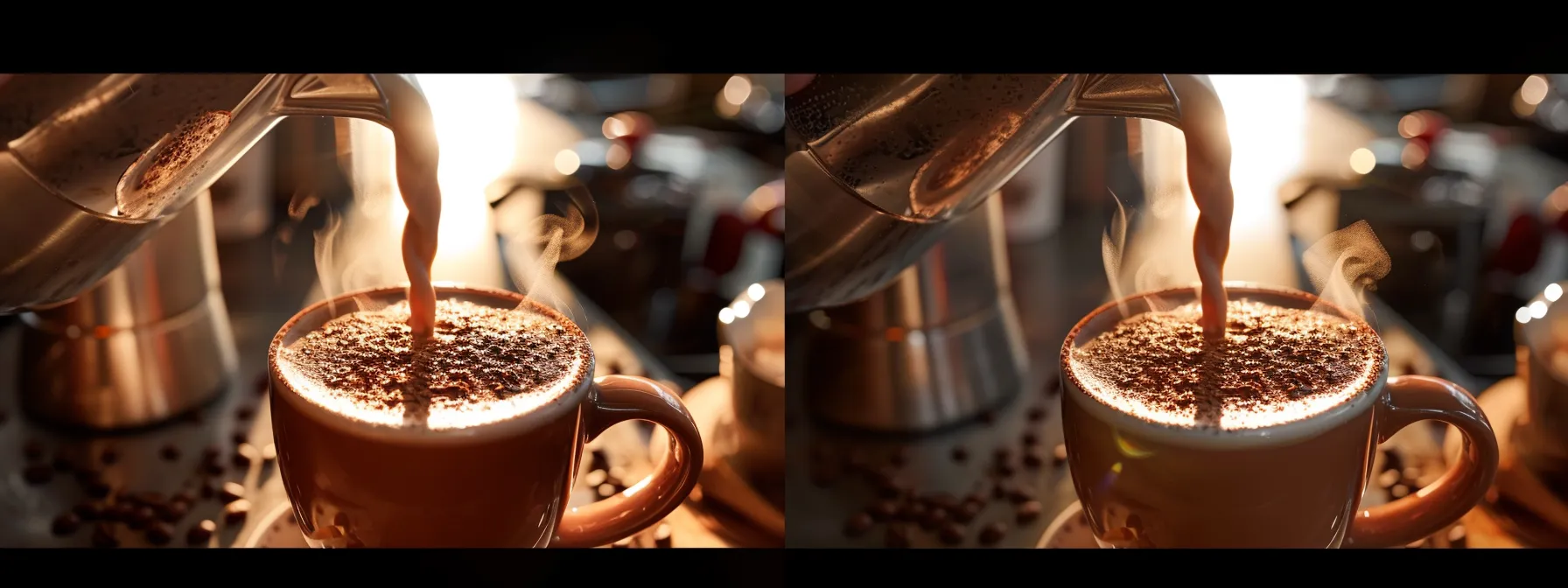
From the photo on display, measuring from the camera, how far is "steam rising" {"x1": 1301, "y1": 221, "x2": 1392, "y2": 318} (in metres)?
0.52

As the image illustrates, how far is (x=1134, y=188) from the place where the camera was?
501 millimetres

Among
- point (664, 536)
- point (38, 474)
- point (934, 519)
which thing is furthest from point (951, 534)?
point (38, 474)

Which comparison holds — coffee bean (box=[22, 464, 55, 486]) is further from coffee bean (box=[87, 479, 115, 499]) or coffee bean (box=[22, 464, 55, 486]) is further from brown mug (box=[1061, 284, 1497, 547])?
brown mug (box=[1061, 284, 1497, 547])

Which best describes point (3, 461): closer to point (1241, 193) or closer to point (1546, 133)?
point (1241, 193)

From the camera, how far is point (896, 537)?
562mm

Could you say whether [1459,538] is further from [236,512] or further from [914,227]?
[236,512]

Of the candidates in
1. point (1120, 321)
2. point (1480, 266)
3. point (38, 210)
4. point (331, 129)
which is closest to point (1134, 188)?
point (1120, 321)

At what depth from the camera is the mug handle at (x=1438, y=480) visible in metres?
0.47

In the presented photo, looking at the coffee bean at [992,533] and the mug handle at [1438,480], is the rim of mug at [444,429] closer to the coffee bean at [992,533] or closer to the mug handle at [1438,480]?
the coffee bean at [992,533]

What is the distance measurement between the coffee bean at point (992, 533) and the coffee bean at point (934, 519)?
0.02 meters

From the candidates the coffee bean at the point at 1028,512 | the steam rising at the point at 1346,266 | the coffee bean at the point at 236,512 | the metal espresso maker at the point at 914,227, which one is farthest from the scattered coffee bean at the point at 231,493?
the steam rising at the point at 1346,266

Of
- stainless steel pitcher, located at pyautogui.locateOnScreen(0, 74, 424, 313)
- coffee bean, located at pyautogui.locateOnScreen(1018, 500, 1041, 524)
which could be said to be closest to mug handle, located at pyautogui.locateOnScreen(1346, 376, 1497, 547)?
coffee bean, located at pyautogui.locateOnScreen(1018, 500, 1041, 524)
